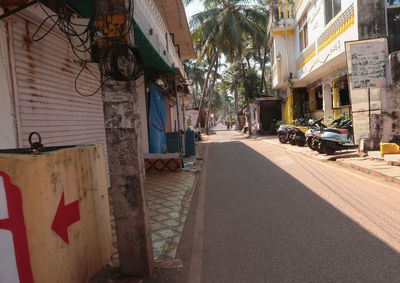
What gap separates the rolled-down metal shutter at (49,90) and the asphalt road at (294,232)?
2688 mm

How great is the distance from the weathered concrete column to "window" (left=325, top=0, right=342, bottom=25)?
11696 millimetres

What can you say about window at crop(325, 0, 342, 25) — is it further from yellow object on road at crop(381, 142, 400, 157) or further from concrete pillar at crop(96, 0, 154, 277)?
concrete pillar at crop(96, 0, 154, 277)

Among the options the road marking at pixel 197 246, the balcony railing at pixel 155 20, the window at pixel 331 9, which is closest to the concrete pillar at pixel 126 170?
the road marking at pixel 197 246

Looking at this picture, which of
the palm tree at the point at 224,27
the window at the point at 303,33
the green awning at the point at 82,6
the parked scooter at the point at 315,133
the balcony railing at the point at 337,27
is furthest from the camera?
the palm tree at the point at 224,27

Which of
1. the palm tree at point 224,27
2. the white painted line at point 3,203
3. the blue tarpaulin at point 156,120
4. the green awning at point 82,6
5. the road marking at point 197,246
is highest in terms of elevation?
the palm tree at point 224,27

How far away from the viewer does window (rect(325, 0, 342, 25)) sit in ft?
37.9

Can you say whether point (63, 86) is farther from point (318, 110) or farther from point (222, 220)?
point (318, 110)

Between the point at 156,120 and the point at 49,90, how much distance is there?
5227mm

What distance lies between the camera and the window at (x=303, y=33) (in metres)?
16.0

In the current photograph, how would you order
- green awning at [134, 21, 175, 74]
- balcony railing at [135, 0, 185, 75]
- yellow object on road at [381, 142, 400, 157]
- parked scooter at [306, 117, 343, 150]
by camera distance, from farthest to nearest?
parked scooter at [306, 117, 343, 150], yellow object on road at [381, 142, 400, 157], balcony railing at [135, 0, 185, 75], green awning at [134, 21, 175, 74]

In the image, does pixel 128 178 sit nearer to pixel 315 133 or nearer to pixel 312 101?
pixel 315 133

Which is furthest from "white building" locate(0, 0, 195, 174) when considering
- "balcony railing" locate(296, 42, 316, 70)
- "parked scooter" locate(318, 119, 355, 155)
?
"balcony railing" locate(296, 42, 316, 70)

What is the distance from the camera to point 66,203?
2.51 m

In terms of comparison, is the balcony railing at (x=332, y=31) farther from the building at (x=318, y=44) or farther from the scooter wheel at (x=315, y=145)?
the scooter wheel at (x=315, y=145)
